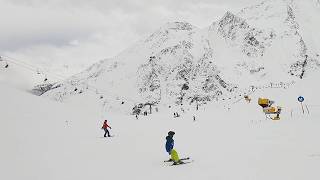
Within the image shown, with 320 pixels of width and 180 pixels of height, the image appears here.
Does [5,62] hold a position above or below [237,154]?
above

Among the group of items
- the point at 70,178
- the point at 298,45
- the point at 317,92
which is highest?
the point at 298,45

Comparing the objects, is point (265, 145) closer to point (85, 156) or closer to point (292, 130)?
point (292, 130)

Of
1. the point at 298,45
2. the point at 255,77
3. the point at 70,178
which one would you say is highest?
the point at 298,45

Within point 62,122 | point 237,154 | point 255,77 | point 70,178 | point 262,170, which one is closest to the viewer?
point 262,170

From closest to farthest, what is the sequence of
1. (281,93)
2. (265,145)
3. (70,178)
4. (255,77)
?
(70,178) → (265,145) → (281,93) → (255,77)

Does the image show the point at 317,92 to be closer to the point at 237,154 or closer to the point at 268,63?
the point at 237,154

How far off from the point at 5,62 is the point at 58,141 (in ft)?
33.7

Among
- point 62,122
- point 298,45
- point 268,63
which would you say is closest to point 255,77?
point 268,63

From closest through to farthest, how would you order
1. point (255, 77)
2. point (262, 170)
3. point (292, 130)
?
1. point (262, 170)
2. point (292, 130)
3. point (255, 77)

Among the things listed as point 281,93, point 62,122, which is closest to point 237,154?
point 62,122

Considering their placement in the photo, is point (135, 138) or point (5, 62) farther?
point (5, 62)

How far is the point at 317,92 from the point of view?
48594 millimetres

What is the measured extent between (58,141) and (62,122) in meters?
15.4

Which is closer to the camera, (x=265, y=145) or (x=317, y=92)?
(x=265, y=145)
